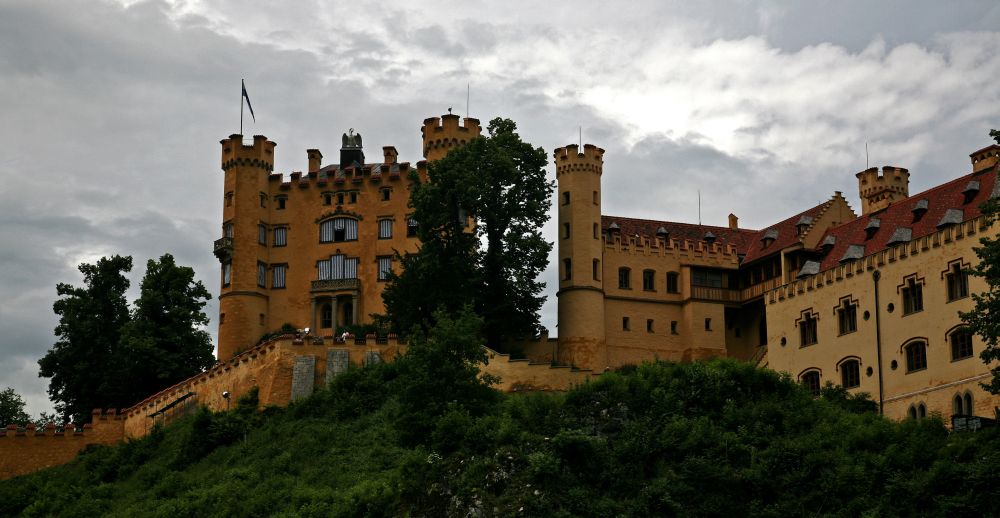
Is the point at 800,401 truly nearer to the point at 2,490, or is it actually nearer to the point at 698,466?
the point at 698,466

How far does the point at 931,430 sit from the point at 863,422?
328 centimetres

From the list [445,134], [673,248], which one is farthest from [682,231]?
[445,134]

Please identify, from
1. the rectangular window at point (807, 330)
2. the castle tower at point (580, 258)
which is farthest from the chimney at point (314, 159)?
the rectangular window at point (807, 330)

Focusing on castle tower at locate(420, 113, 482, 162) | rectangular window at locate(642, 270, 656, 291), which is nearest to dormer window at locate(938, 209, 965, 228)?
rectangular window at locate(642, 270, 656, 291)

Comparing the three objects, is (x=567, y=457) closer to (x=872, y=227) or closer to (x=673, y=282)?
(x=872, y=227)

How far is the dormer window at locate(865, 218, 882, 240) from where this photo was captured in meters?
70.8

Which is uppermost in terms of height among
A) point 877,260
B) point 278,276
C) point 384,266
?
point 384,266

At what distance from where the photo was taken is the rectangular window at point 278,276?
85875mm

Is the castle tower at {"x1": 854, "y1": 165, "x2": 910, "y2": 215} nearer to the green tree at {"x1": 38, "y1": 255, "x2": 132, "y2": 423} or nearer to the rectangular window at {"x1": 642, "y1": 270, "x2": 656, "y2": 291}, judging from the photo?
the rectangular window at {"x1": 642, "y1": 270, "x2": 656, "y2": 291}

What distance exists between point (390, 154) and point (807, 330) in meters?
28.4

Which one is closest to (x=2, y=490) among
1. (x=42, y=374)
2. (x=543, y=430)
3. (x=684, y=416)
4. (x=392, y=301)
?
(x=42, y=374)

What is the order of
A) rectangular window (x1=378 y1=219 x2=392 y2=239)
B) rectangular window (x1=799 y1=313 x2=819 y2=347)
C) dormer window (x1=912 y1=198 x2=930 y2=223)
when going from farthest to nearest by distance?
1. rectangular window (x1=378 y1=219 x2=392 y2=239)
2. rectangular window (x1=799 y1=313 x2=819 y2=347)
3. dormer window (x1=912 y1=198 x2=930 y2=223)

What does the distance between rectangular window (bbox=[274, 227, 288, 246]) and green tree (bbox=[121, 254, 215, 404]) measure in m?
6.03

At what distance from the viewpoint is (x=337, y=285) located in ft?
278
